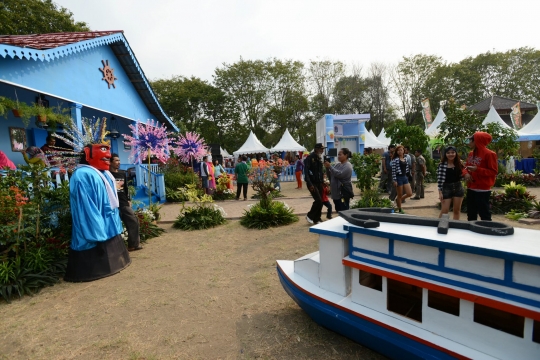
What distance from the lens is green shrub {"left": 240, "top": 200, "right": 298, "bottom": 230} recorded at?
720cm

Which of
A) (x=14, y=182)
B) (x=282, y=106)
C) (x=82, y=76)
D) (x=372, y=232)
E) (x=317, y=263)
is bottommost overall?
(x=317, y=263)

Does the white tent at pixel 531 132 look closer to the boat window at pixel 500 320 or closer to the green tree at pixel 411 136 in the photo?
the green tree at pixel 411 136

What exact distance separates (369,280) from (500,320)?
88 cm

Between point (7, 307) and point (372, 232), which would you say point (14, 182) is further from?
point (372, 232)

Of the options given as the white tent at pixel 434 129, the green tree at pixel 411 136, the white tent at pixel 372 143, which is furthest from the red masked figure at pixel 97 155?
the white tent at pixel 372 143

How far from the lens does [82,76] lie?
905cm

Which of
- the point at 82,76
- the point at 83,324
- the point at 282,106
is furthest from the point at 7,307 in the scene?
the point at 282,106

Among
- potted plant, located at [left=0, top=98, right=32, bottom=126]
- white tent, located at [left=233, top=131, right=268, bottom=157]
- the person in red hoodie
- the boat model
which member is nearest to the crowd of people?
the person in red hoodie

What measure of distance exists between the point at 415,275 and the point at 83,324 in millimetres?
3405

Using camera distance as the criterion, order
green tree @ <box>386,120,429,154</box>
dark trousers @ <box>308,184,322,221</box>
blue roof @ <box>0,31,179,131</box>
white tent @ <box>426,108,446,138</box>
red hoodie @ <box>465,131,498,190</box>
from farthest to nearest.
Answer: white tent @ <box>426,108,446,138</box>
green tree @ <box>386,120,429,154</box>
dark trousers @ <box>308,184,322,221</box>
blue roof @ <box>0,31,179,131</box>
red hoodie @ <box>465,131,498,190</box>

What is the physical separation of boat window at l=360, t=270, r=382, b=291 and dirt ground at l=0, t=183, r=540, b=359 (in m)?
0.59

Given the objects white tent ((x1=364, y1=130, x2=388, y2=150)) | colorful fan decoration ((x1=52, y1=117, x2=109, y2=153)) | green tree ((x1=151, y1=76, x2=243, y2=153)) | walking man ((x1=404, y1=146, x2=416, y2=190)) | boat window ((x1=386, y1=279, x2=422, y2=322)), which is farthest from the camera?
green tree ((x1=151, y1=76, x2=243, y2=153))

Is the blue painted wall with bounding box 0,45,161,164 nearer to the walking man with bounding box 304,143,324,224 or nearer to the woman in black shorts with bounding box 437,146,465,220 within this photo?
the walking man with bounding box 304,143,324,224

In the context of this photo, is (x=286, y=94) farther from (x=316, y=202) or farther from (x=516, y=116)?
(x=316, y=202)
